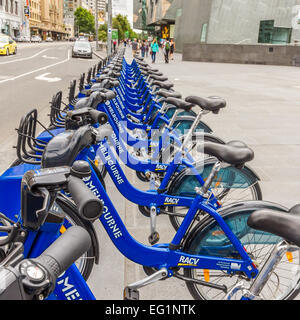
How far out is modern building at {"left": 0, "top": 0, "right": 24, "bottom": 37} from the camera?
67.0 m

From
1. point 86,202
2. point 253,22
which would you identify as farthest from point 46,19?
point 86,202

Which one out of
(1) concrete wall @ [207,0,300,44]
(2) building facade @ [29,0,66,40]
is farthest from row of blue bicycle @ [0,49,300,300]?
(2) building facade @ [29,0,66,40]

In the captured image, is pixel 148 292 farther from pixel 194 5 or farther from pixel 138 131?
pixel 194 5

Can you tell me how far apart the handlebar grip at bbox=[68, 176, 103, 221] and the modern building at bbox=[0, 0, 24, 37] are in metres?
74.8

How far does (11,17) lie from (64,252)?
268 ft

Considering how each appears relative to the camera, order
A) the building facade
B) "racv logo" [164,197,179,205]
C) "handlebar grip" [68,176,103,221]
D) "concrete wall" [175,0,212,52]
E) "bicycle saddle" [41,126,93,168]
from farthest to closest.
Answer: the building facade, "concrete wall" [175,0,212,52], "racv logo" [164,197,179,205], "bicycle saddle" [41,126,93,168], "handlebar grip" [68,176,103,221]

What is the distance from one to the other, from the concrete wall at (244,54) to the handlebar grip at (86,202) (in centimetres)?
2584

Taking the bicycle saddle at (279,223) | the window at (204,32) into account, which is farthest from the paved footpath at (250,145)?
the window at (204,32)

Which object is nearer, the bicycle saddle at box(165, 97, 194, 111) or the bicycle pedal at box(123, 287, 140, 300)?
the bicycle pedal at box(123, 287, 140, 300)

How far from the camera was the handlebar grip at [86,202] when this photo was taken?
1.07 m

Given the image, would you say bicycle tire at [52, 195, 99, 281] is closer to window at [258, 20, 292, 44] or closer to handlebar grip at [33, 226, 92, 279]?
handlebar grip at [33, 226, 92, 279]

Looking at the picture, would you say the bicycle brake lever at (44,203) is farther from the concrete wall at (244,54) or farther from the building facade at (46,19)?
the building facade at (46,19)
